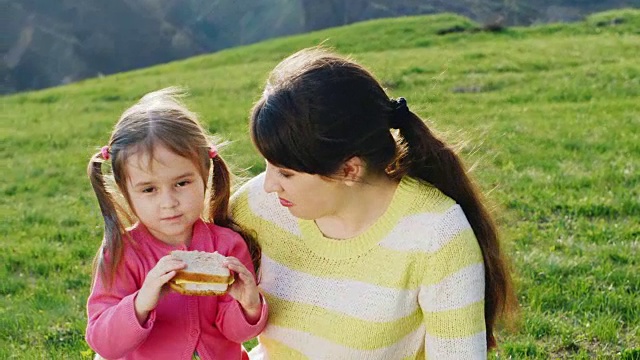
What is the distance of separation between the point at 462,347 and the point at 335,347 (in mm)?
435

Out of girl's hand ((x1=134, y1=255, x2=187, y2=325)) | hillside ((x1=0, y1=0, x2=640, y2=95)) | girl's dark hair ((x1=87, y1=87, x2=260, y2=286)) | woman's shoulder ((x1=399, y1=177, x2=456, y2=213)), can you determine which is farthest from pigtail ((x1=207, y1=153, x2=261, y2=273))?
hillside ((x1=0, y1=0, x2=640, y2=95))

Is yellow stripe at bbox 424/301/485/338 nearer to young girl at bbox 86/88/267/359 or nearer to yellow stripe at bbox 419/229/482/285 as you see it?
yellow stripe at bbox 419/229/482/285

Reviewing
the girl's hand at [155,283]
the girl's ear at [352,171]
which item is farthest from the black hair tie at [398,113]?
the girl's hand at [155,283]

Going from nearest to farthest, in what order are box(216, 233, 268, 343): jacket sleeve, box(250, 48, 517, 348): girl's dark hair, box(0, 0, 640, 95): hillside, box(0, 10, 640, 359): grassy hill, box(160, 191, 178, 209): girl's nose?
box(250, 48, 517, 348): girl's dark hair → box(160, 191, 178, 209): girl's nose → box(216, 233, 268, 343): jacket sleeve → box(0, 10, 640, 359): grassy hill → box(0, 0, 640, 95): hillside

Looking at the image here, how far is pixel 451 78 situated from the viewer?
42.4 feet

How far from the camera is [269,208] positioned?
317 centimetres

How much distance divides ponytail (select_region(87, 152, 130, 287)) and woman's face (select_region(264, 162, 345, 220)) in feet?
1.65

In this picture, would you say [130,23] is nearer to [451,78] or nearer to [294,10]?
[294,10]

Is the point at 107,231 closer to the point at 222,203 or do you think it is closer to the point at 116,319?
the point at 116,319

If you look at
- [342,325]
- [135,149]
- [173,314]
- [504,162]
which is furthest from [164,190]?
[504,162]

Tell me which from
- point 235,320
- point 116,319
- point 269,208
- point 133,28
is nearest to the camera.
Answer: point 116,319

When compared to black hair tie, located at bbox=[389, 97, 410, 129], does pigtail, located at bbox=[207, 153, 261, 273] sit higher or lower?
lower

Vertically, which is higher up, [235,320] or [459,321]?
[459,321]

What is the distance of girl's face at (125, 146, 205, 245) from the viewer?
2824 mm
